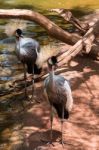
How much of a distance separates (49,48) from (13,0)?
4434mm

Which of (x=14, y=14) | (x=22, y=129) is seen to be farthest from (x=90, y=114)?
(x=14, y=14)

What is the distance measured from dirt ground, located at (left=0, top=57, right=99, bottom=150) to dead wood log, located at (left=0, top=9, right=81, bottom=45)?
0.72 metres

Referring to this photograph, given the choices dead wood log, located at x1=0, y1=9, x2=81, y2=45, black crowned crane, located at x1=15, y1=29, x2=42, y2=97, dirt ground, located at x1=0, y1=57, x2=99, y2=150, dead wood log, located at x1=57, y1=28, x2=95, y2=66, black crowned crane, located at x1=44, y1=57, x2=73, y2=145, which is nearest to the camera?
black crowned crane, located at x1=44, y1=57, x2=73, y2=145

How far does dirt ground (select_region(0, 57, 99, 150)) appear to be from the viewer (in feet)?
21.3

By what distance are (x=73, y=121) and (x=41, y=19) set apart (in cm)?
220

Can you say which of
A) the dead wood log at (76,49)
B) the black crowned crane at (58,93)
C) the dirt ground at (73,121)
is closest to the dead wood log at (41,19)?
the dead wood log at (76,49)

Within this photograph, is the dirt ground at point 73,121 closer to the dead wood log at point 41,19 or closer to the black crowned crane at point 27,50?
the black crowned crane at point 27,50

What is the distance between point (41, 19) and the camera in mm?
8461

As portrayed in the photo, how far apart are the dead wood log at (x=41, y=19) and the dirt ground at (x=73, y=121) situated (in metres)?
0.72

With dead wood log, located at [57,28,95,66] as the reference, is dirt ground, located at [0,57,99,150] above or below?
below

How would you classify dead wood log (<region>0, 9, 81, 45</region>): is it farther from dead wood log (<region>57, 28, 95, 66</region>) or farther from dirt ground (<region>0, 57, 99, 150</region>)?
dirt ground (<region>0, 57, 99, 150</region>)

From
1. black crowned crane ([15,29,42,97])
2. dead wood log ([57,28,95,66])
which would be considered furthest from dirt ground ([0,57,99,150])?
black crowned crane ([15,29,42,97])

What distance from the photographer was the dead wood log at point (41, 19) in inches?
301

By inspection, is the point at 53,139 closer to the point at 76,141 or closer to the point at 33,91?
the point at 76,141
